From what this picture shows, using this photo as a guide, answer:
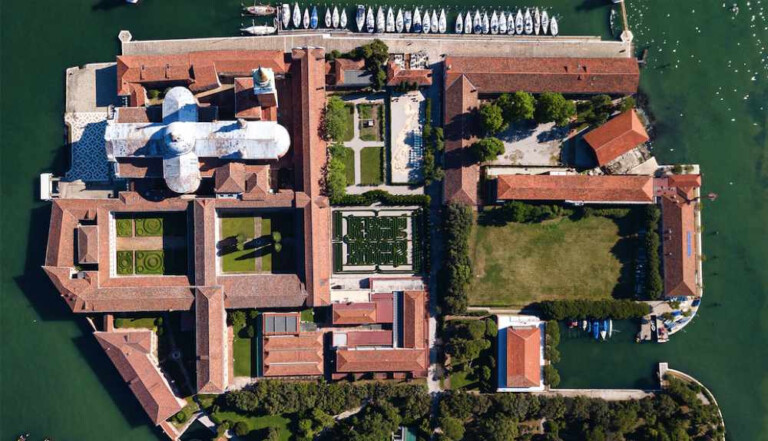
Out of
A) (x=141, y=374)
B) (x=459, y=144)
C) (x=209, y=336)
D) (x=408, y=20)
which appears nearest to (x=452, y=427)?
(x=209, y=336)

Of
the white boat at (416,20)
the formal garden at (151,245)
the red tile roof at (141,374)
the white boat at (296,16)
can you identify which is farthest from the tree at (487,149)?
→ the red tile roof at (141,374)

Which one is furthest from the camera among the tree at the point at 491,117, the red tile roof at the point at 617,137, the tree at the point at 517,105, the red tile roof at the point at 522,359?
the red tile roof at the point at 522,359

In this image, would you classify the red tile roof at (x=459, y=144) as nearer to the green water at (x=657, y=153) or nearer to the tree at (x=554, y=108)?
the tree at (x=554, y=108)

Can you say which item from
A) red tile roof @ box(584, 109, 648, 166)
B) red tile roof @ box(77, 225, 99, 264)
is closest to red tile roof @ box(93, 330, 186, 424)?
red tile roof @ box(77, 225, 99, 264)

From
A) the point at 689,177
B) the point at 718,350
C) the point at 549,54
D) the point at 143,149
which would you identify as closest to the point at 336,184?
the point at 143,149

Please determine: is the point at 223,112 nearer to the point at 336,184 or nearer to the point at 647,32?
the point at 336,184
